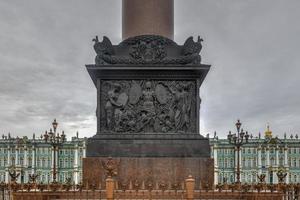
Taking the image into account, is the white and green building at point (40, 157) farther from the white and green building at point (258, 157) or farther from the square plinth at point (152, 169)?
the square plinth at point (152, 169)

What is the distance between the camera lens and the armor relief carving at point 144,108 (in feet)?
48.2

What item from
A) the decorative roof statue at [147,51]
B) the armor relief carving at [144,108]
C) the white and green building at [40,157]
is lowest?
the white and green building at [40,157]

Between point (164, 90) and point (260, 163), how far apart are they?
101 m

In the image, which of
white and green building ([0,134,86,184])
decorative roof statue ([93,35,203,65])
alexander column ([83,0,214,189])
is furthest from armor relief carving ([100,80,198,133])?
white and green building ([0,134,86,184])

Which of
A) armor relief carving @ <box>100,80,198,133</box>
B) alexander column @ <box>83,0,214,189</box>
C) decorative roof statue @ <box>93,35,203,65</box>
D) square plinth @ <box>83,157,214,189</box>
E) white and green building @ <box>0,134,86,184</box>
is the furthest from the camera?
white and green building @ <box>0,134,86,184</box>

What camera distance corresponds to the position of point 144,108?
14.7 meters

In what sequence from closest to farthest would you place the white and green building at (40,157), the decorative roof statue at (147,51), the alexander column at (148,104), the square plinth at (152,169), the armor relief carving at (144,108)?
the square plinth at (152,169) < the alexander column at (148,104) < the armor relief carving at (144,108) < the decorative roof statue at (147,51) < the white and green building at (40,157)

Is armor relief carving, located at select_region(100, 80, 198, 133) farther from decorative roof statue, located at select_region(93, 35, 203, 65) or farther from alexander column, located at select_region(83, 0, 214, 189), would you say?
decorative roof statue, located at select_region(93, 35, 203, 65)

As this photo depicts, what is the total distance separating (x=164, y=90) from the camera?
14.9m

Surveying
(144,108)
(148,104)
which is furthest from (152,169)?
(148,104)

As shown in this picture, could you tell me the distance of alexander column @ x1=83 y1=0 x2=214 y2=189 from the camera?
13.9 m

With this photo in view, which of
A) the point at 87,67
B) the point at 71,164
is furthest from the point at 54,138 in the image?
the point at 71,164

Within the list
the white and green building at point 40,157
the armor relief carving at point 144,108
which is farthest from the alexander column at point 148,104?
the white and green building at point 40,157

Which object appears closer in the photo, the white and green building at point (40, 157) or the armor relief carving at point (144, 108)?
the armor relief carving at point (144, 108)
